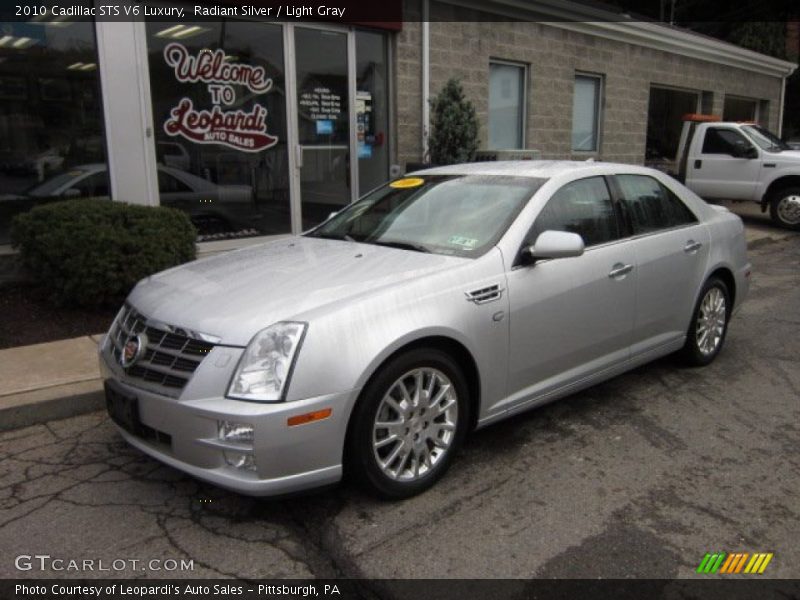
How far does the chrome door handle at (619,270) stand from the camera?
13.4 ft

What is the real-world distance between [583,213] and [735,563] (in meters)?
2.10

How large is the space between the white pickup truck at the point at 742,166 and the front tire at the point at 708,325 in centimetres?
837

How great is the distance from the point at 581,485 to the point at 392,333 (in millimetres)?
1265

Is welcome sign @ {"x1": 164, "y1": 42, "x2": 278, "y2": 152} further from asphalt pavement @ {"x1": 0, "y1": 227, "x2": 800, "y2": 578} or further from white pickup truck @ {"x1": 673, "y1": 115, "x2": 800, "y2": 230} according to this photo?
white pickup truck @ {"x1": 673, "y1": 115, "x2": 800, "y2": 230}

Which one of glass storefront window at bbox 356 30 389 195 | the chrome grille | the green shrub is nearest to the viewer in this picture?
the chrome grille

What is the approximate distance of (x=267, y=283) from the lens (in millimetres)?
3295

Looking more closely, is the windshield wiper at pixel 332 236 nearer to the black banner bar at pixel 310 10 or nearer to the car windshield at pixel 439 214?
the car windshield at pixel 439 214

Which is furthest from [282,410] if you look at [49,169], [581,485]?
[49,169]

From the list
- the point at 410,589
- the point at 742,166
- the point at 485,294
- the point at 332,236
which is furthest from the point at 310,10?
the point at 742,166

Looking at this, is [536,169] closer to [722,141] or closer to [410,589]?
[410,589]

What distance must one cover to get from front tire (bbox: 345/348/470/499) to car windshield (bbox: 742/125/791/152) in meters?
11.7

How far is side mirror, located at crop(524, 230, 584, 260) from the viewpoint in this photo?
3.50 m

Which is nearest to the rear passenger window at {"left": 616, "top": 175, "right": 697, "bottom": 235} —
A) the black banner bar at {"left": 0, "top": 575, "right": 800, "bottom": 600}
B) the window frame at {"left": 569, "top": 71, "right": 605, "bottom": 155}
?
the black banner bar at {"left": 0, "top": 575, "right": 800, "bottom": 600}

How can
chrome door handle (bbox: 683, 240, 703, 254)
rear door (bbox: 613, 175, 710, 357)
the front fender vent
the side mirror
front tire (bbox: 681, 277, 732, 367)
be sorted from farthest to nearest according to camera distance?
front tire (bbox: 681, 277, 732, 367), chrome door handle (bbox: 683, 240, 703, 254), rear door (bbox: 613, 175, 710, 357), the side mirror, the front fender vent
